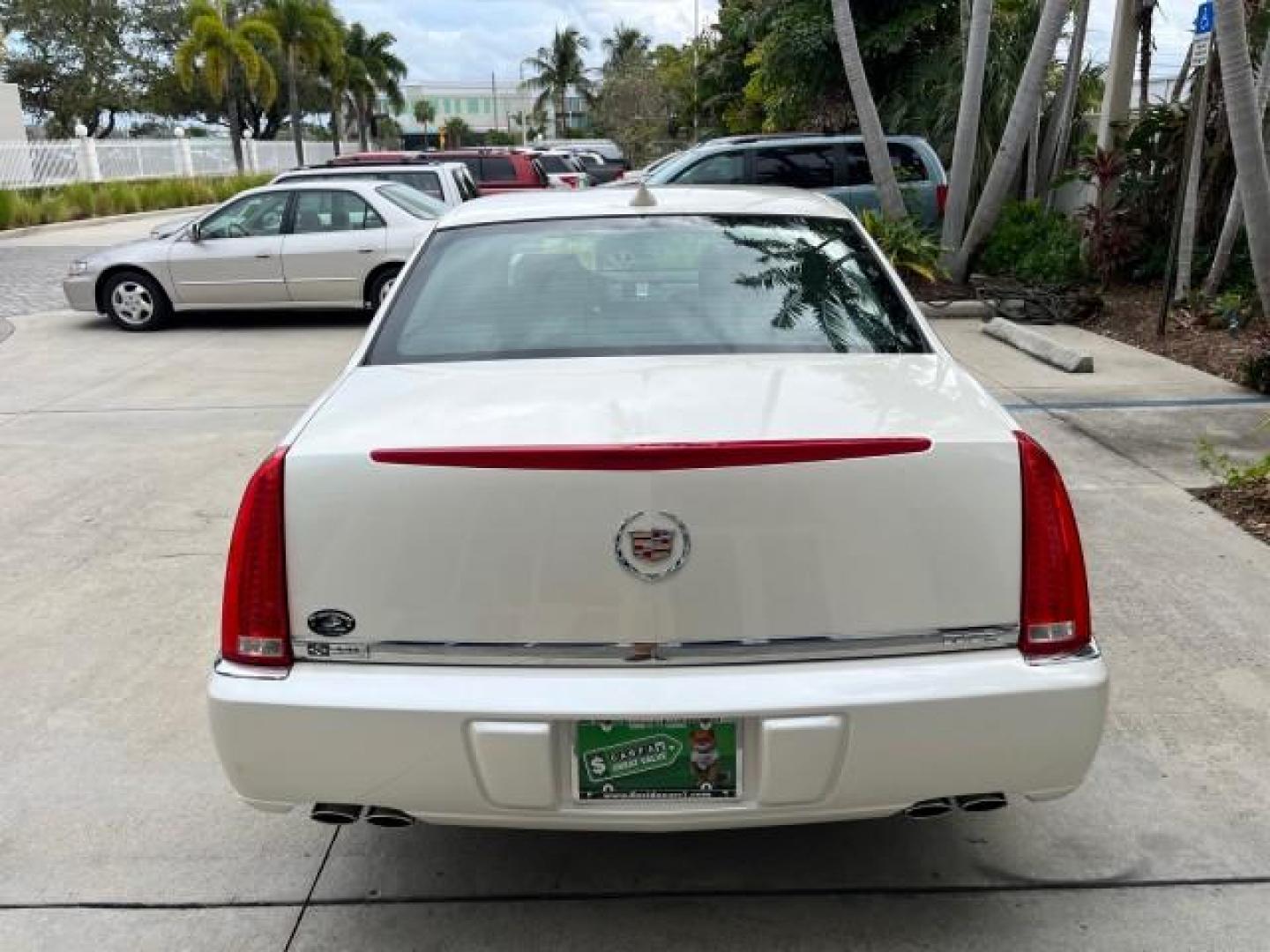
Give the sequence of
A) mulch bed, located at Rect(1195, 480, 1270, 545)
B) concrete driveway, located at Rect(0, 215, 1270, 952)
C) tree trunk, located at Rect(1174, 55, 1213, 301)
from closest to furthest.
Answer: concrete driveway, located at Rect(0, 215, 1270, 952) < mulch bed, located at Rect(1195, 480, 1270, 545) < tree trunk, located at Rect(1174, 55, 1213, 301)

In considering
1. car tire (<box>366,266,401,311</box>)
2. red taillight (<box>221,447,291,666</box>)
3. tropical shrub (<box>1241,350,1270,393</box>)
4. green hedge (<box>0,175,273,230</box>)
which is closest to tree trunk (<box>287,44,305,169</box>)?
green hedge (<box>0,175,273,230</box>)

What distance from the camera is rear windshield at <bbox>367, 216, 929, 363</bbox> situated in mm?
3053

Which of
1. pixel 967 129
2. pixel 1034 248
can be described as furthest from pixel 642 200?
pixel 1034 248

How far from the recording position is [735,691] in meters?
2.24

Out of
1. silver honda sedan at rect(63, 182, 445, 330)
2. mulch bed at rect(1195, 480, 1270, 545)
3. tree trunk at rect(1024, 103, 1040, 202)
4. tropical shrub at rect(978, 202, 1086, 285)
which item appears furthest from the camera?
tree trunk at rect(1024, 103, 1040, 202)

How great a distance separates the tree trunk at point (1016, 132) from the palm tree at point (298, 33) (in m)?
35.9

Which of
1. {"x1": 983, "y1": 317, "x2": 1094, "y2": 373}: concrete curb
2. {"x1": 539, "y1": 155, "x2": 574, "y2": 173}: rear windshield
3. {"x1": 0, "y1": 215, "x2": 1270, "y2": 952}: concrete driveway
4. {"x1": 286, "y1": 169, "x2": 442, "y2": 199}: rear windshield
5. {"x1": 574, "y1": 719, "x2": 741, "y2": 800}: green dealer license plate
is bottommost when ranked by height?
{"x1": 0, "y1": 215, "x2": 1270, "y2": 952}: concrete driveway

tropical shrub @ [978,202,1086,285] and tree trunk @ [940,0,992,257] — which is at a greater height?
tree trunk @ [940,0,992,257]

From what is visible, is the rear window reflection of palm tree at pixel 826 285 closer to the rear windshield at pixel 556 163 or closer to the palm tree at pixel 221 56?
the rear windshield at pixel 556 163

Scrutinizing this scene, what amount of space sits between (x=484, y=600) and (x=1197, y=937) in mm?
1809

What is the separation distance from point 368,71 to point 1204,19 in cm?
5745

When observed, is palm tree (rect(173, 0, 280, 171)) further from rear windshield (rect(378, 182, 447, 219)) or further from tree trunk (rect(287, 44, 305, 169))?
rear windshield (rect(378, 182, 447, 219))

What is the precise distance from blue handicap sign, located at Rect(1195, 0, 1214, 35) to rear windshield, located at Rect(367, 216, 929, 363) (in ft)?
23.2

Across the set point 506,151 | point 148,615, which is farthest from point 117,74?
point 148,615
